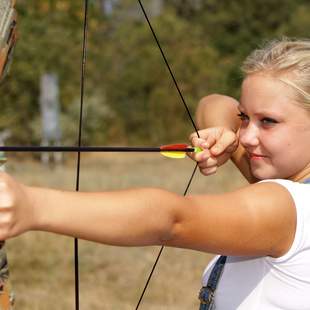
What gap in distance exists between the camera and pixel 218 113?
2010 millimetres

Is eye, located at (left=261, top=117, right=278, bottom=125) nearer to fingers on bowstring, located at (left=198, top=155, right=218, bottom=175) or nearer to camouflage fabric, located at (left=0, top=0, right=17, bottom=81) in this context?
fingers on bowstring, located at (left=198, top=155, right=218, bottom=175)

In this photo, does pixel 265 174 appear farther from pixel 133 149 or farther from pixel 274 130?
pixel 133 149

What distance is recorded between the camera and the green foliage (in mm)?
12117

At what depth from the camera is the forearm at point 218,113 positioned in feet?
6.41

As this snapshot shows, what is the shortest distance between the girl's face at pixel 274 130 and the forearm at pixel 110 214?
0.36 m

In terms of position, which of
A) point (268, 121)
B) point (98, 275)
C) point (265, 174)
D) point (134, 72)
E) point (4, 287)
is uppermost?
point (268, 121)

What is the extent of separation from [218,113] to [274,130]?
58 cm

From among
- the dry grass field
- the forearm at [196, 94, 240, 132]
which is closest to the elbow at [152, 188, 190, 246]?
the forearm at [196, 94, 240, 132]

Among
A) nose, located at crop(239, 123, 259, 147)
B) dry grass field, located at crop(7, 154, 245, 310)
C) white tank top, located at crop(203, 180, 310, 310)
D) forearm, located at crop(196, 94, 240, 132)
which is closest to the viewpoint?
white tank top, located at crop(203, 180, 310, 310)

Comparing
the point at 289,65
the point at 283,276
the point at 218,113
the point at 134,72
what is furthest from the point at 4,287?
the point at 134,72

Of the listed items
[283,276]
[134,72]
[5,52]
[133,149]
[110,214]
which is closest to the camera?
[110,214]

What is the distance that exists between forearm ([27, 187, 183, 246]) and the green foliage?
403 inches

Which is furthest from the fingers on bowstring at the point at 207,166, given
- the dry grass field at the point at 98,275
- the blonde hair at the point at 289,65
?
the dry grass field at the point at 98,275

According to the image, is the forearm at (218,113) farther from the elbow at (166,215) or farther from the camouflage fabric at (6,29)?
the elbow at (166,215)
